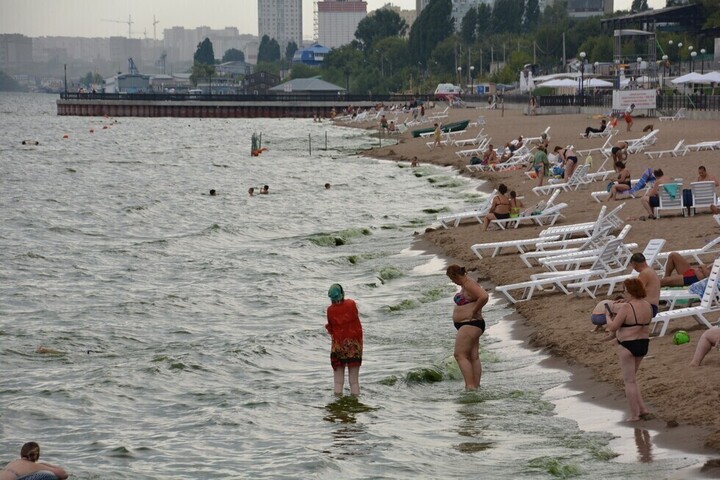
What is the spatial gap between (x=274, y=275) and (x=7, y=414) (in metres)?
10.0

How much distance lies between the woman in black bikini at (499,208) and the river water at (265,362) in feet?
4.82

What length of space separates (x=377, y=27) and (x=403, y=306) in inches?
6869

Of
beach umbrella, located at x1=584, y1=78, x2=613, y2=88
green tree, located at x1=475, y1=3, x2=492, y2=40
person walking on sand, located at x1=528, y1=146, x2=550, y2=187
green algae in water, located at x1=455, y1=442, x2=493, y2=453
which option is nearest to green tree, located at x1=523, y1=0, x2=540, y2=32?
green tree, located at x1=475, y1=3, x2=492, y2=40

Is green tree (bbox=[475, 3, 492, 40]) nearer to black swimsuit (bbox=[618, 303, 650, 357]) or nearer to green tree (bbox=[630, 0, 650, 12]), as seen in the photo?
green tree (bbox=[630, 0, 650, 12])

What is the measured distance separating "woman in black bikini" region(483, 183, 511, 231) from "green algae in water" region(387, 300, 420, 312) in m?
5.44

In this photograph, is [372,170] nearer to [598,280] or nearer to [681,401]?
[598,280]

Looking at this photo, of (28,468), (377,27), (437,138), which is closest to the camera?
(28,468)

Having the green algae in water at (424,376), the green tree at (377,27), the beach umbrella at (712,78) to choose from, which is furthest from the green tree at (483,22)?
the green algae in water at (424,376)

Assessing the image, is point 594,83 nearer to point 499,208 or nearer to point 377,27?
point 499,208

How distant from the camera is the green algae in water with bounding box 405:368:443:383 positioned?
13.6m

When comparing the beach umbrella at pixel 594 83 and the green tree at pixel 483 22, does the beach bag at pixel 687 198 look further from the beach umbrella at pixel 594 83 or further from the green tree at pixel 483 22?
the green tree at pixel 483 22

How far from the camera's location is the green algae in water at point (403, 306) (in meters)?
17.9

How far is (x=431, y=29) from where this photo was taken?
15812 cm

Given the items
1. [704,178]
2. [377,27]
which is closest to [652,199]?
[704,178]
